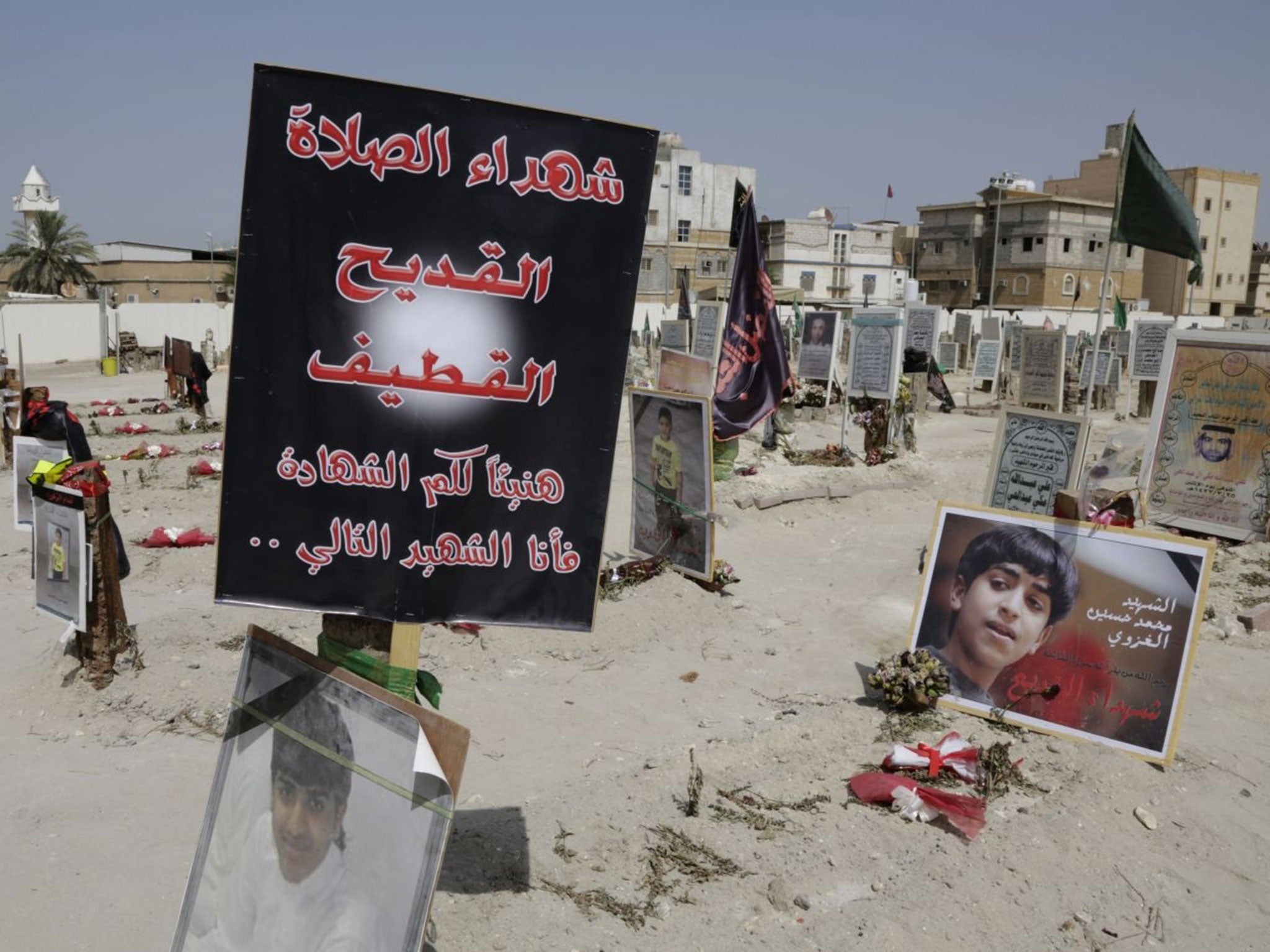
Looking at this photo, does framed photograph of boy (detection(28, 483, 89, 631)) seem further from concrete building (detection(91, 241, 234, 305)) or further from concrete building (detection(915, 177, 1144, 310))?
concrete building (detection(915, 177, 1144, 310))

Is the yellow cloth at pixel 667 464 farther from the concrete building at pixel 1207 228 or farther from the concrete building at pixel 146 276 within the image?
the concrete building at pixel 1207 228

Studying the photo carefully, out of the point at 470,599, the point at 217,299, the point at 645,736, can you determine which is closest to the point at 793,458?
the point at 645,736

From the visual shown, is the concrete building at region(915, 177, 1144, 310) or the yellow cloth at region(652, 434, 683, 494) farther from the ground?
the concrete building at region(915, 177, 1144, 310)

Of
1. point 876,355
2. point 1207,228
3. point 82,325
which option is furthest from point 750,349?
point 1207,228

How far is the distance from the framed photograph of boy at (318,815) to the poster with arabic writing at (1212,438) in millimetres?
9300

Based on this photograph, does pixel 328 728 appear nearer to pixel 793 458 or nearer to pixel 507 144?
pixel 507 144

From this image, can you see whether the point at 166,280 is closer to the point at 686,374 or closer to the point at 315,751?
the point at 686,374

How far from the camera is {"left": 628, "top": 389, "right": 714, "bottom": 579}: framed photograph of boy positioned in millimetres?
8484

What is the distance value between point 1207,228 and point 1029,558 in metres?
65.2

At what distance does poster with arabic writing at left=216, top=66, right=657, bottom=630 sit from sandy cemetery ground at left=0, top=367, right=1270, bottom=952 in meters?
1.60

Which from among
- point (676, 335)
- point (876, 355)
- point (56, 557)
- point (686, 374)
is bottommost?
point (56, 557)

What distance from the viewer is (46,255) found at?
145 feet

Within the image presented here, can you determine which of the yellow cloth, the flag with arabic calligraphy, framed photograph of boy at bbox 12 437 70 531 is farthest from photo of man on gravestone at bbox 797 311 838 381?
framed photograph of boy at bbox 12 437 70 531

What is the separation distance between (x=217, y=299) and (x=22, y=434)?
4215 centimetres
